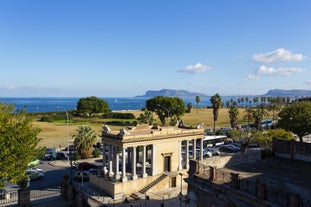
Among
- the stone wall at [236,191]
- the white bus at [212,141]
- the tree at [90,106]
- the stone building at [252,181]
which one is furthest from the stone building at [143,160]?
the tree at [90,106]

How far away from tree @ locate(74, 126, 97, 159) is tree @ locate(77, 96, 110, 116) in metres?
73.7

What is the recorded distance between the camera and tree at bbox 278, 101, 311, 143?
163 ft

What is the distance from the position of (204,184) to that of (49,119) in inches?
4098

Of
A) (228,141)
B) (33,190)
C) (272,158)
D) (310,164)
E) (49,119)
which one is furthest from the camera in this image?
(49,119)

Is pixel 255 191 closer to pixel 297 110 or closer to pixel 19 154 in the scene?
pixel 19 154

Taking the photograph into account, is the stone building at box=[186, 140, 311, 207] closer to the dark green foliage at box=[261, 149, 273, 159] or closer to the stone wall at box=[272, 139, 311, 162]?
the stone wall at box=[272, 139, 311, 162]

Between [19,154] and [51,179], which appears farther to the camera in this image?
[51,179]

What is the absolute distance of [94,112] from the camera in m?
125

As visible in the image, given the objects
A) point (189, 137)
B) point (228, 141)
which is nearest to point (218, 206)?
point (189, 137)

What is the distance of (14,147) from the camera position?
2459 cm

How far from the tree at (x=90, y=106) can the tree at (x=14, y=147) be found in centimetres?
9470

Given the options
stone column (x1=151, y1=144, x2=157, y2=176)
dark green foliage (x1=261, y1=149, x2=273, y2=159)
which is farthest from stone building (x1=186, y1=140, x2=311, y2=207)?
stone column (x1=151, y1=144, x2=157, y2=176)

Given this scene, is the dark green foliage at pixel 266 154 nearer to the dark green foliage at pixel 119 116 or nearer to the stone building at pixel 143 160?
the stone building at pixel 143 160

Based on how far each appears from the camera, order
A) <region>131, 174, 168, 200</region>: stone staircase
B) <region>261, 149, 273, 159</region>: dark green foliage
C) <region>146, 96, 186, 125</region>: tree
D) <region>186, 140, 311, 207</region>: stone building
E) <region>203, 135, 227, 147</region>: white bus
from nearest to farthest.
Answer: <region>186, 140, 311, 207</region>: stone building, <region>261, 149, 273, 159</region>: dark green foliage, <region>131, 174, 168, 200</region>: stone staircase, <region>203, 135, 227, 147</region>: white bus, <region>146, 96, 186, 125</region>: tree
